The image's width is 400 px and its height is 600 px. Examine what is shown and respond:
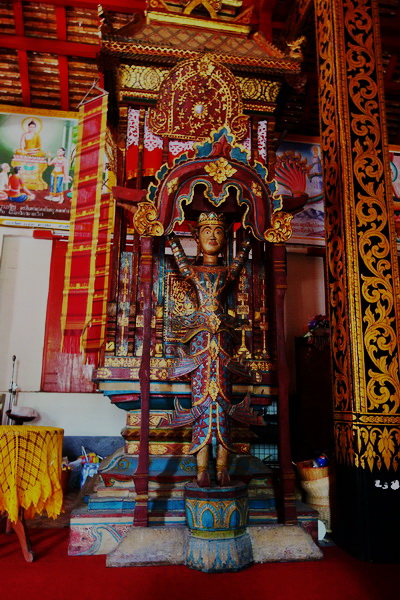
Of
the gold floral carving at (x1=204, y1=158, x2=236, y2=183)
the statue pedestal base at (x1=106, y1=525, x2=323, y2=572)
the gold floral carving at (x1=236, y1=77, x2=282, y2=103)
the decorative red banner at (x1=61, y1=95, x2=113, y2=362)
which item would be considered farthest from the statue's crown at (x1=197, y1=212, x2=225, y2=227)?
the statue pedestal base at (x1=106, y1=525, x2=323, y2=572)

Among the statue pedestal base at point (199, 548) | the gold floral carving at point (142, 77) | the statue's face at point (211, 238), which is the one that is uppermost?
the gold floral carving at point (142, 77)

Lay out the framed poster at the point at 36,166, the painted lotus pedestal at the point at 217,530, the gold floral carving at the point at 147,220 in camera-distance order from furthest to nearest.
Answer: the framed poster at the point at 36,166, the gold floral carving at the point at 147,220, the painted lotus pedestal at the point at 217,530

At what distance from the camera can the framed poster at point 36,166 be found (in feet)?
21.3

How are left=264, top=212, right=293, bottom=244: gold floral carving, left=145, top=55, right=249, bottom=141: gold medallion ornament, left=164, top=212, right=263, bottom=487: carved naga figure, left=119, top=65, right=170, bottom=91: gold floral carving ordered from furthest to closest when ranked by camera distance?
left=119, top=65, right=170, bottom=91: gold floral carving < left=145, top=55, right=249, bottom=141: gold medallion ornament < left=264, top=212, right=293, bottom=244: gold floral carving < left=164, top=212, right=263, bottom=487: carved naga figure

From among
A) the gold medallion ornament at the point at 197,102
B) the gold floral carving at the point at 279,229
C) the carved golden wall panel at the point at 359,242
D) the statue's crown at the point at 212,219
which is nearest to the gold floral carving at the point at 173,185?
the statue's crown at the point at 212,219

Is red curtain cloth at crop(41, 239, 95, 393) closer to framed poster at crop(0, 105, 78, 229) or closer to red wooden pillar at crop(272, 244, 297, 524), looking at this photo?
framed poster at crop(0, 105, 78, 229)

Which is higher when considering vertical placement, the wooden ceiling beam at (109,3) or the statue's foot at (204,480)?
the wooden ceiling beam at (109,3)

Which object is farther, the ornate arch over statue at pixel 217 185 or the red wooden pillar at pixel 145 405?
the ornate arch over statue at pixel 217 185

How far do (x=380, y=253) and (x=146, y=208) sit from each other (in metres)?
1.87

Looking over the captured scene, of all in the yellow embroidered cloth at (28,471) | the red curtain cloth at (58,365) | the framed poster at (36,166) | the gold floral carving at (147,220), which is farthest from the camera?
the framed poster at (36,166)

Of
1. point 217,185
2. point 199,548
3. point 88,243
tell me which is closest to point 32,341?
point 88,243

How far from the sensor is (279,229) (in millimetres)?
3414

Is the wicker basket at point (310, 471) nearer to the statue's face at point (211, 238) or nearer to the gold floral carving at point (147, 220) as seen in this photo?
the statue's face at point (211, 238)

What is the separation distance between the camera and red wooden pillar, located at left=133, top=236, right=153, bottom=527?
2951 millimetres
